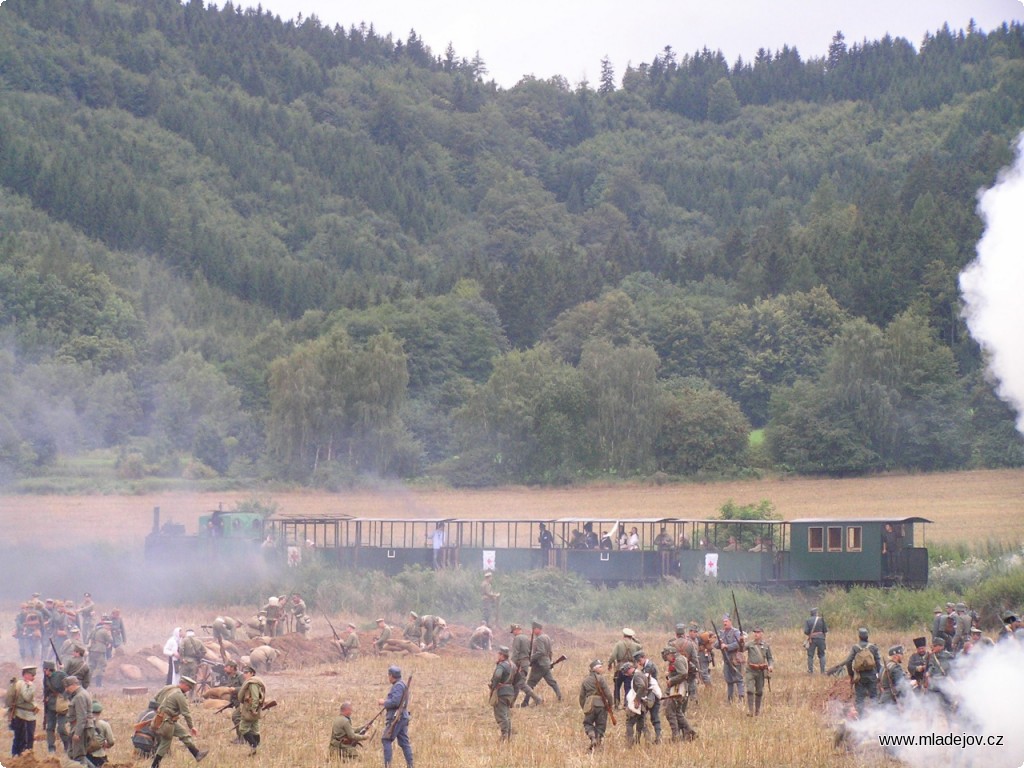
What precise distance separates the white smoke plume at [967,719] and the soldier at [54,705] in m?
11.9

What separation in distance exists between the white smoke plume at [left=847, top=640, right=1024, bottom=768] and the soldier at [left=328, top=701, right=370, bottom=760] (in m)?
7.18

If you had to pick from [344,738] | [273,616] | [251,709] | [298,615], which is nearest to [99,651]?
[273,616]

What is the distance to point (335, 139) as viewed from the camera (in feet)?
647

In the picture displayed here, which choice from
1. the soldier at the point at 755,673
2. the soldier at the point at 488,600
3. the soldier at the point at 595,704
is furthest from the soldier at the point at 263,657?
the soldier at the point at 755,673

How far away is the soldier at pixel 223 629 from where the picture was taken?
3081 centimetres

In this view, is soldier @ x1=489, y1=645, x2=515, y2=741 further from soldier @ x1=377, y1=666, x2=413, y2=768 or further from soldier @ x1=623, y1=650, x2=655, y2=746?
soldier @ x1=377, y1=666, x2=413, y2=768

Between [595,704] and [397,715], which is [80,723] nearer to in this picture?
[397,715]

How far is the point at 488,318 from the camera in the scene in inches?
4200

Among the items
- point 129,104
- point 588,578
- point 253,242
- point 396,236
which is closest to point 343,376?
point 588,578

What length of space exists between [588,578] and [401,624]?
7.98m

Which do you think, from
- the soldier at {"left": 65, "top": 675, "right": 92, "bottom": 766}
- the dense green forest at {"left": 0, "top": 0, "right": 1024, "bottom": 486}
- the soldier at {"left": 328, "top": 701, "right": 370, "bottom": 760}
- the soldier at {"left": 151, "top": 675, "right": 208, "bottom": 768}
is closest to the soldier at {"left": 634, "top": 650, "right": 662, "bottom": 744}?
the soldier at {"left": 328, "top": 701, "right": 370, "bottom": 760}

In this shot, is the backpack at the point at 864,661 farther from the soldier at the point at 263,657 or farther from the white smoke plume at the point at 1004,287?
the soldier at the point at 263,657

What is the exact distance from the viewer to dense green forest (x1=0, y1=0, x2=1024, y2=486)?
76500 millimetres

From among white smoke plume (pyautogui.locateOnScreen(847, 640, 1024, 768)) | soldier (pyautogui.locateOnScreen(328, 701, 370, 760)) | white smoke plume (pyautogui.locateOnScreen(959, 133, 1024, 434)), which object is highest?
white smoke plume (pyautogui.locateOnScreen(959, 133, 1024, 434))
